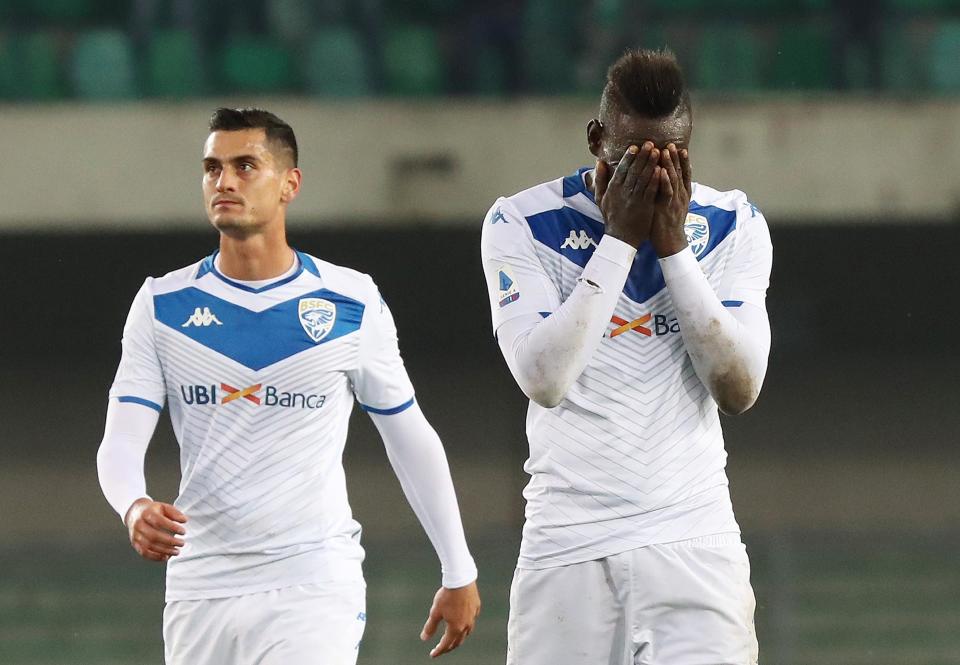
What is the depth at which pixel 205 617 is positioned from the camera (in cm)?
330

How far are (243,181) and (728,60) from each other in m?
8.10

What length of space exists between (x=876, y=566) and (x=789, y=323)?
1916 millimetres

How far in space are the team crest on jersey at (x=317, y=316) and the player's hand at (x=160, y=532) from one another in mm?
684

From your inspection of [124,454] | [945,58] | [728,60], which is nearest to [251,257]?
[124,454]

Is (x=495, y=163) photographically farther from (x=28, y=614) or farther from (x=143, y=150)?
(x=28, y=614)

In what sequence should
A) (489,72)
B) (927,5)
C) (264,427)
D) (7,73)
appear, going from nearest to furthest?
(264,427) → (489,72) → (7,73) → (927,5)

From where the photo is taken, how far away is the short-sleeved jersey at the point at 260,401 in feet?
10.9

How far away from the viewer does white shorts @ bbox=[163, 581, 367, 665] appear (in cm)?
325

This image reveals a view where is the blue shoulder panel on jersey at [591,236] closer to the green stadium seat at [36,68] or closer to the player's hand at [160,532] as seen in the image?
Answer: the player's hand at [160,532]

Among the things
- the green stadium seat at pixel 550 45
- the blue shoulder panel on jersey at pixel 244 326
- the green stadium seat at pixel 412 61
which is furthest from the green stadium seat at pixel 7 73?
the blue shoulder panel on jersey at pixel 244 326

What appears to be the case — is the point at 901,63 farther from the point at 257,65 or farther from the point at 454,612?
the point at 454,612

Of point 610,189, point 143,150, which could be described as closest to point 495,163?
point 143,150

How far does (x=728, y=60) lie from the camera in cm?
1109

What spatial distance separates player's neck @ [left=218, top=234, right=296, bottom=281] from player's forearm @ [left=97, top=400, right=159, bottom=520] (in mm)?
386
